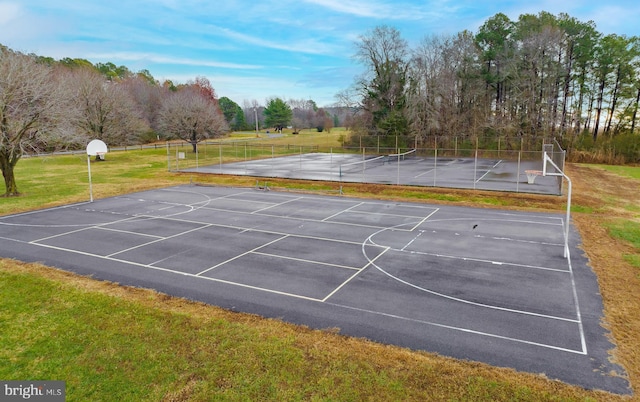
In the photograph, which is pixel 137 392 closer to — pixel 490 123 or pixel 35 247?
pixel 35 247

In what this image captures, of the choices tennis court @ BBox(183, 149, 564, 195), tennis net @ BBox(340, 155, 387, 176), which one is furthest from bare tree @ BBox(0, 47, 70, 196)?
tennis net @ BBox(340, 155, 387, 176)

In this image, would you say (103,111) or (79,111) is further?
(103,111)

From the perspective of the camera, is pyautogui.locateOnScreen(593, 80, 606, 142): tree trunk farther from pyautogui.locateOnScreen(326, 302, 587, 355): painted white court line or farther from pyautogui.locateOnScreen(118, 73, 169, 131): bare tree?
pyautogui.locateOnScreen(118, 73, 169, 131): bare tree

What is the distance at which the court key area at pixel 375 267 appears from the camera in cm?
782

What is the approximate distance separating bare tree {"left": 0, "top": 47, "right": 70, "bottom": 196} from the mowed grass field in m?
13.3

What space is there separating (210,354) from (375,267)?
5758 mm

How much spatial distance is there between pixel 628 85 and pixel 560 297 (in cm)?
4907

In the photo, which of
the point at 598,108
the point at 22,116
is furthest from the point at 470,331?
the point at 598,108

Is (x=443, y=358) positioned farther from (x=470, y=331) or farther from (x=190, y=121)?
(x=190, y=121)

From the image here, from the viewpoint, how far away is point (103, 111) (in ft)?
146

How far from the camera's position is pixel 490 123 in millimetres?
47531

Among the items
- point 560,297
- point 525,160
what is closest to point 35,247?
point 560,297

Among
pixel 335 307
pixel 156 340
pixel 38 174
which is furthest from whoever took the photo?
pixel 38 174

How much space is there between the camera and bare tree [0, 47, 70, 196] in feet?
69.4
